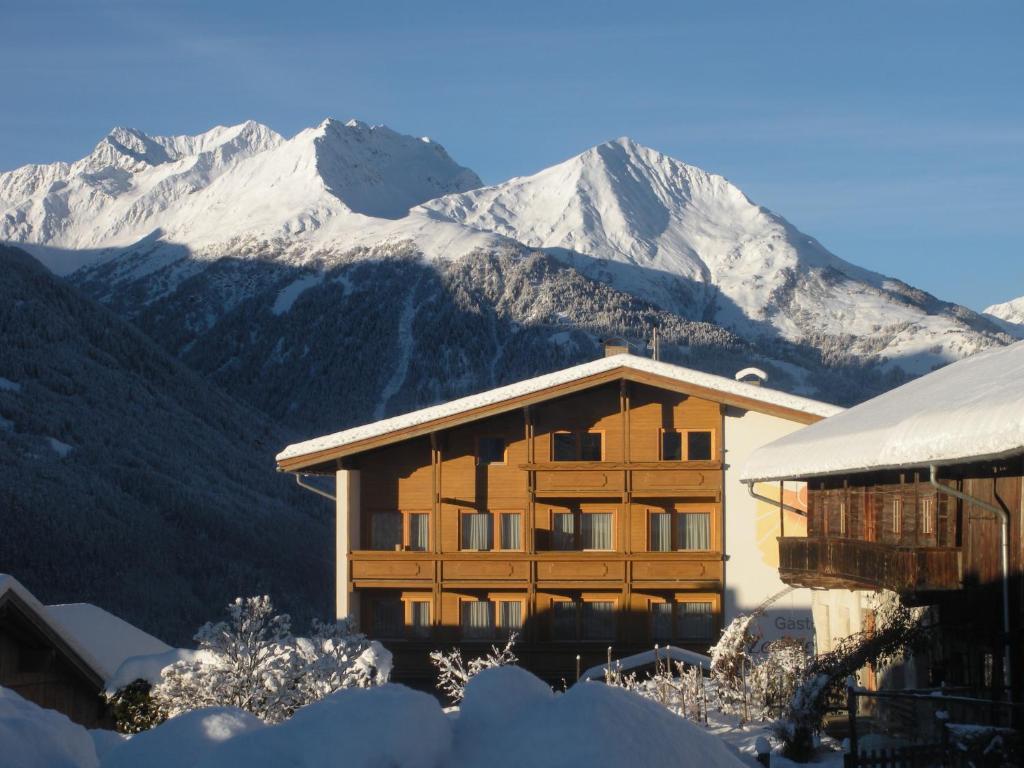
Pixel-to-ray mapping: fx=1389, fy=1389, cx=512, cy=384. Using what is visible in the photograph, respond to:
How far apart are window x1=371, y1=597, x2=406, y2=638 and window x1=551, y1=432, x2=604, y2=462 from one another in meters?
4.97

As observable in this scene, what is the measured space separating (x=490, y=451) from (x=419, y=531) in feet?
8.13

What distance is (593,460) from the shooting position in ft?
106

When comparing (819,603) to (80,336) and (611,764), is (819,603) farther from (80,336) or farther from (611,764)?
(80,336)

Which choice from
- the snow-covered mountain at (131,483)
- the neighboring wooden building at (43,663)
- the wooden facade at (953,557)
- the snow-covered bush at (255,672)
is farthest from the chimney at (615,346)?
the snow-covered mountain at (131,483)

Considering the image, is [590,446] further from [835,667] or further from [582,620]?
[835,667]

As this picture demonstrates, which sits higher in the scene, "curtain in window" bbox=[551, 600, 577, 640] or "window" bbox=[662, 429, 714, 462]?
"window" bbox=[662, 429, 714, 462]

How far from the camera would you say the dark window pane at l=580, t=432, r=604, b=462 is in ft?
106

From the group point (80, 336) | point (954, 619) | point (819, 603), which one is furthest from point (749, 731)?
point (80, 336)

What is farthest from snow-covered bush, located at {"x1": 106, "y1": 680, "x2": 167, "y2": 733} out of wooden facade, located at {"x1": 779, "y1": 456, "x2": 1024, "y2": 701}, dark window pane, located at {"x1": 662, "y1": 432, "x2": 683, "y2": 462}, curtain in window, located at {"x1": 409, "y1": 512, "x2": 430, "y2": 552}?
dark window pane, located at {"x1": 662, "y1": 432, "x2": 683, "y2": 462}

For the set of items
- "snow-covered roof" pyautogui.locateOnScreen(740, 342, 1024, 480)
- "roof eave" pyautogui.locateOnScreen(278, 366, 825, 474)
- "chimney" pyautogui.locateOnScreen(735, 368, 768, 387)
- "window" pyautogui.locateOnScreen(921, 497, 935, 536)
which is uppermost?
"chimney" pyautogui.locateOnScreen(735, 368, 768, 387)

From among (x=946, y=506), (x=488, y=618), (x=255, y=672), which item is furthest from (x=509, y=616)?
(x=946, y=506)

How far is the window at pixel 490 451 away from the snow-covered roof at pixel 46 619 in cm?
1396

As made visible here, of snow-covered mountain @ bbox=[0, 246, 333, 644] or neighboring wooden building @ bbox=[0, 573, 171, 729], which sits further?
snow-covered mountain @ bbox=[0, 246, 333, 644]

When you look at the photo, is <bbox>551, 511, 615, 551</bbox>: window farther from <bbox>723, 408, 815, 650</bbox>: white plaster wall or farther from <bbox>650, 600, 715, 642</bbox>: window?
<bbox>723, 408, 815, 650</bbox>: white plaster wall
